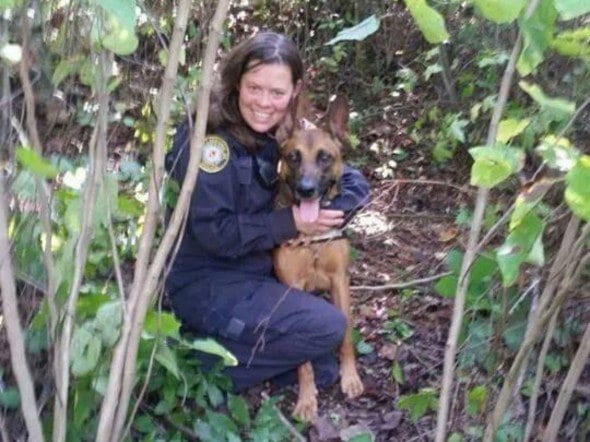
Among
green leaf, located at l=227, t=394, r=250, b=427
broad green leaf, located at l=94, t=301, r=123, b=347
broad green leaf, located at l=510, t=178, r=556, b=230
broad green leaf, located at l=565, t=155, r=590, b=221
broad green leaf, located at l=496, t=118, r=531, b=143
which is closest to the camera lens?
broad green leaf, located at l=565, t=155, r=590, b=221

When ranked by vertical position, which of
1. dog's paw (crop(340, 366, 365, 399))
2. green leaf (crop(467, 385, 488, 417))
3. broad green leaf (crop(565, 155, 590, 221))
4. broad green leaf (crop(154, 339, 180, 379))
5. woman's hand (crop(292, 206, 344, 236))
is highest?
broad green leaf (crop(565, 155, 590, 221))

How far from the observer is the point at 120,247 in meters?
3.86

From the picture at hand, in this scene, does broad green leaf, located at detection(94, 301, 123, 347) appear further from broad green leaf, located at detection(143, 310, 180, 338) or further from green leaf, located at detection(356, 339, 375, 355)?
green leaf, located at detection(356, 339, 375, 355)

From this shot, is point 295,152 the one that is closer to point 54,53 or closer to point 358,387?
point 358,387

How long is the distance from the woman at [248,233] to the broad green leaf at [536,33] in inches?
78.3

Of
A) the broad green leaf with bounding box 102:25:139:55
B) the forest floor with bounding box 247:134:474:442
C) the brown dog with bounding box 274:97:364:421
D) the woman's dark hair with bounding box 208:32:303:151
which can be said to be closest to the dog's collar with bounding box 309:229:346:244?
the brown dog with bounding box 274:97:364:421

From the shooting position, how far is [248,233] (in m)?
3.90

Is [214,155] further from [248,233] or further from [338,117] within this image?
[338,117]

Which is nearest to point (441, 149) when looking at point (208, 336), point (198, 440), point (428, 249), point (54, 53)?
point (428, 249)

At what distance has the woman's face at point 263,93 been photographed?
12.7ft

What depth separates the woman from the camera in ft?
12.6

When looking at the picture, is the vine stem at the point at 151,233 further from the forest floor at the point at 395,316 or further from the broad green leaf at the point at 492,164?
the forest floor at the point at 395,316

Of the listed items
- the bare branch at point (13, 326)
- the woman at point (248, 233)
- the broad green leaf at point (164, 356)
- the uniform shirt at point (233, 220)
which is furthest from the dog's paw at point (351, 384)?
the bare branch at point (13, 326)

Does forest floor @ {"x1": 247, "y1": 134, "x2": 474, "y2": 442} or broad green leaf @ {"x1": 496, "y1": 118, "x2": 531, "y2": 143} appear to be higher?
broad green leaf @ {"x1": 496, "y1": 118, "x2": 531, "y2": 143}
